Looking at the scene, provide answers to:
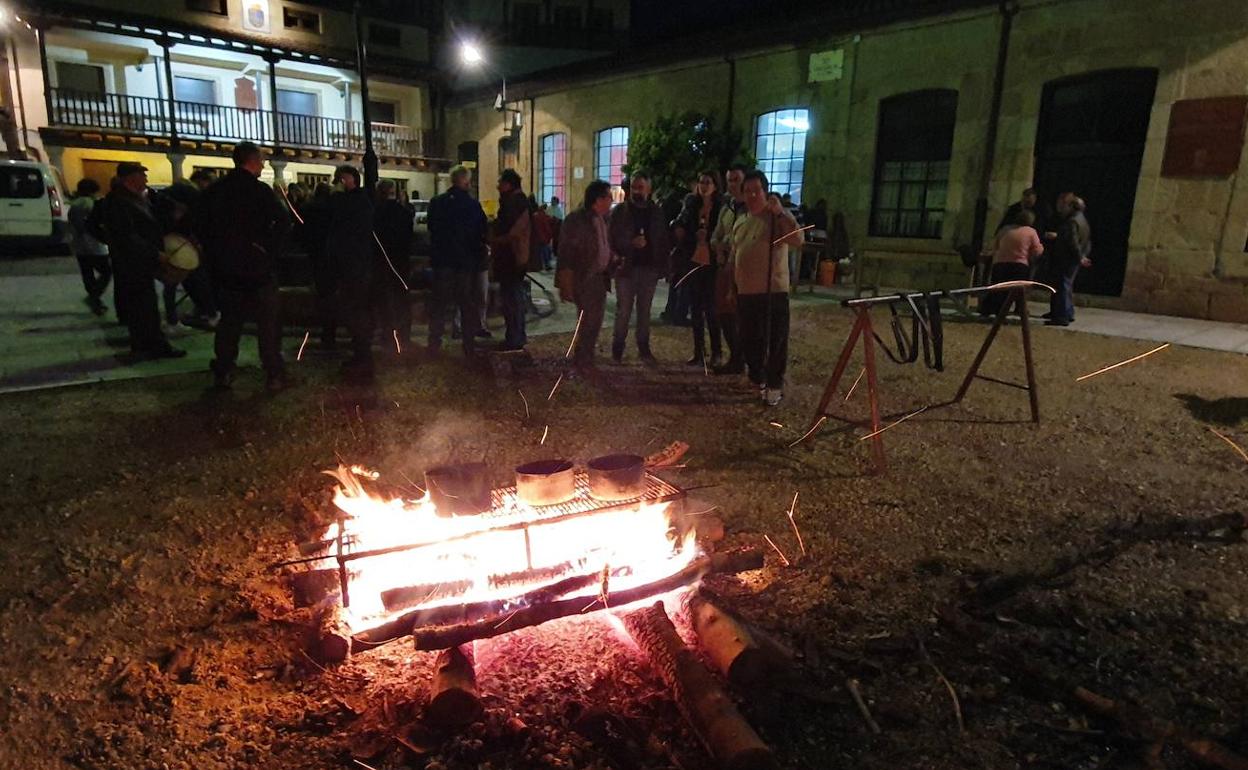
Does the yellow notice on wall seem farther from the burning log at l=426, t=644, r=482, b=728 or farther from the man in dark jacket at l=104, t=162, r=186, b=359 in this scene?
the burning log at l=426, t=644, r=482, b=728

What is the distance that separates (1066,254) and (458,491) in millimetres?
10671

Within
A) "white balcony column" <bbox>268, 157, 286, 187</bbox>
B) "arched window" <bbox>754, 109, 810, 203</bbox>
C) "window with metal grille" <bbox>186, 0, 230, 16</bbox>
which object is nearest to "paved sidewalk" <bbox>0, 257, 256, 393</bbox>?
"arched window" <bbox>754, 109, 810, 203</bbox>

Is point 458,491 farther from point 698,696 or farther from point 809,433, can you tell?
point 809,433

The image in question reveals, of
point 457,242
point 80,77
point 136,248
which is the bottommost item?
point 136,248

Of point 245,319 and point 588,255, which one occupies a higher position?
point 588,255

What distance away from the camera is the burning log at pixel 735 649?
276cm

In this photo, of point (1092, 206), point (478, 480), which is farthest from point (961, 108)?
point (478, 480)

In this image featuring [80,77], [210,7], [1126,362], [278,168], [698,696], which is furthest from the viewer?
[210,7]

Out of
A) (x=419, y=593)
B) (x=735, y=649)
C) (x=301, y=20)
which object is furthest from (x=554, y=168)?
(x=735, y=649)

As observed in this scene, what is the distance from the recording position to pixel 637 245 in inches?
304

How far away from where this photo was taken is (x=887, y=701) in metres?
2.82

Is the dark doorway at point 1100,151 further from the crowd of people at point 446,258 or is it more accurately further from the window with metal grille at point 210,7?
the window with metal grille at point 210,7

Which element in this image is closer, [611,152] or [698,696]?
[698,696]

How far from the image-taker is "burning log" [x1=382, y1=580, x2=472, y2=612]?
3.08m
